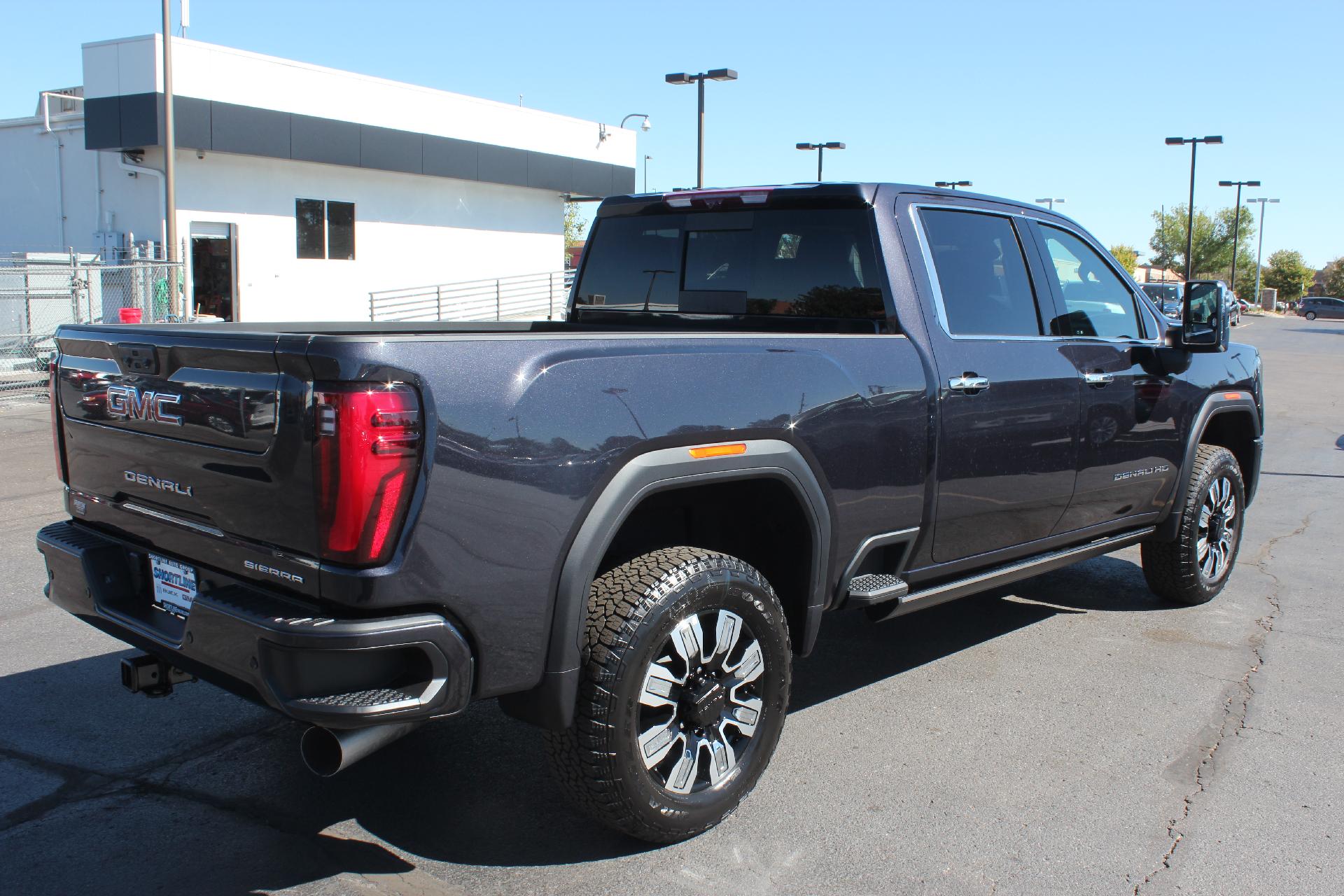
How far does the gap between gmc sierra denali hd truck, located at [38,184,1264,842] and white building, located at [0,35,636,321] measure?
59.7ft

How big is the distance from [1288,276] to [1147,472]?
117 metres

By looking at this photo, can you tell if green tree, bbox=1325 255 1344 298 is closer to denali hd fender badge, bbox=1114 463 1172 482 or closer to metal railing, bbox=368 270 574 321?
metal railing, bbox=368 270 574 321

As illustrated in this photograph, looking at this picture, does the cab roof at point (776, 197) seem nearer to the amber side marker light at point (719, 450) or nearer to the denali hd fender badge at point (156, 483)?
the amber side marker light at point (719, 450)

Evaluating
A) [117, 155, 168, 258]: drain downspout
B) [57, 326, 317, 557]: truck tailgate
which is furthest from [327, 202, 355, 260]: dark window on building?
[57, 326, 317, 557]: truck tailgate

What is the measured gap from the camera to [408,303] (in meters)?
27.5

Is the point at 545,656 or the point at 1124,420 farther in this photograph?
the point at 1124,420

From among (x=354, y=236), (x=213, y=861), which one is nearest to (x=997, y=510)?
(x=213, y=861)

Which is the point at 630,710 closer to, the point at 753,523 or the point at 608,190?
the point at 753,523

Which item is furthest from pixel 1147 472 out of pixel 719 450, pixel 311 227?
pixel 311 227

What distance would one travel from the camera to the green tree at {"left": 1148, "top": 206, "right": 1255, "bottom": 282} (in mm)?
→ 87438

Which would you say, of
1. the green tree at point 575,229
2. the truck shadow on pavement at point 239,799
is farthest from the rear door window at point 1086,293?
the green tree at point 575,229

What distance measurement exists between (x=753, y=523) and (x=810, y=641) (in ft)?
1.45

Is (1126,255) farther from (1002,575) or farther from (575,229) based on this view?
(1002,575)

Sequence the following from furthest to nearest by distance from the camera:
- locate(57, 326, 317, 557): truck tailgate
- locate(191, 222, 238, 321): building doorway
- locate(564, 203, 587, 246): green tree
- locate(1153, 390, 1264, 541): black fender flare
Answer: locate(564, 203, 587, 246): green tree, locate(191, 222, 238, 321): building doorway, locate(1153, 390, 1264, 541): black fender flare, locate(57, 326, 317, 557): truck tailgate
